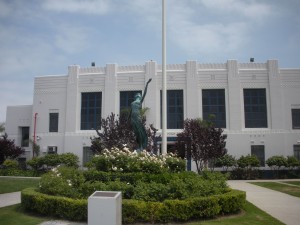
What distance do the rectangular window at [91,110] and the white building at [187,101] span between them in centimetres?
10

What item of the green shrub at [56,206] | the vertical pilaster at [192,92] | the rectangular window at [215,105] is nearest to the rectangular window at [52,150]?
the vertical pilaster at [192,92]

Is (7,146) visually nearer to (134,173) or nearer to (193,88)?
(193,88)

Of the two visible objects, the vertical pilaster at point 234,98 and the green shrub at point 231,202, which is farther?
the vertical pilaster at point 234,98

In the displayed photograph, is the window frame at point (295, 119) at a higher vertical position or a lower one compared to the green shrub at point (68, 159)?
higher

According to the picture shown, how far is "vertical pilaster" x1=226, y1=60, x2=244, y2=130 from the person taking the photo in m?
31.0

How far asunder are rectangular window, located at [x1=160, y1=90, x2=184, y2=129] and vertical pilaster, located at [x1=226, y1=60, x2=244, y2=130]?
4502mm

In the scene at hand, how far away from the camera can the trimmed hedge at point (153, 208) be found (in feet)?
30.3

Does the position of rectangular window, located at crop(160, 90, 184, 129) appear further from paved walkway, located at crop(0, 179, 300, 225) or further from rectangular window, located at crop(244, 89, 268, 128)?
paved walkway, located at crop(0, 179, 300, 225)

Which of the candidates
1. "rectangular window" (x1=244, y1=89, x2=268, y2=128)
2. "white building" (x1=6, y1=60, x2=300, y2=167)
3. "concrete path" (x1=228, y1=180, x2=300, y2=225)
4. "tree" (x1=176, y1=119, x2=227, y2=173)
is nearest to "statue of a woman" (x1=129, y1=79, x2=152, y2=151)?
"concrete path" (x1=228, y1=180, x2=300, y2=225)

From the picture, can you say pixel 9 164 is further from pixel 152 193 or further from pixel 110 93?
pixel 152 193

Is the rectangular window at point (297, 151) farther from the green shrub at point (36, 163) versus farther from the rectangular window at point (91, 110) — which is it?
the green shrub at point (36, 163)

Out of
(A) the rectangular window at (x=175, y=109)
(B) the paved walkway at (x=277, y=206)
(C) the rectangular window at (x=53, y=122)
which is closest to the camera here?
(B) the paved walkway at (x=277, y=206)

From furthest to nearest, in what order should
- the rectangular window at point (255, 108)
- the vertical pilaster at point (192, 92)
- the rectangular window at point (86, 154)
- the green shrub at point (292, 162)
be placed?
the rectangular window at point (86, 154), the vertical pilaster at point (192, 92), the rectangular window at point (255, 108), the green shrub at point (292, 162)

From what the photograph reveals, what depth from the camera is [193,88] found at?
31.8 metres
